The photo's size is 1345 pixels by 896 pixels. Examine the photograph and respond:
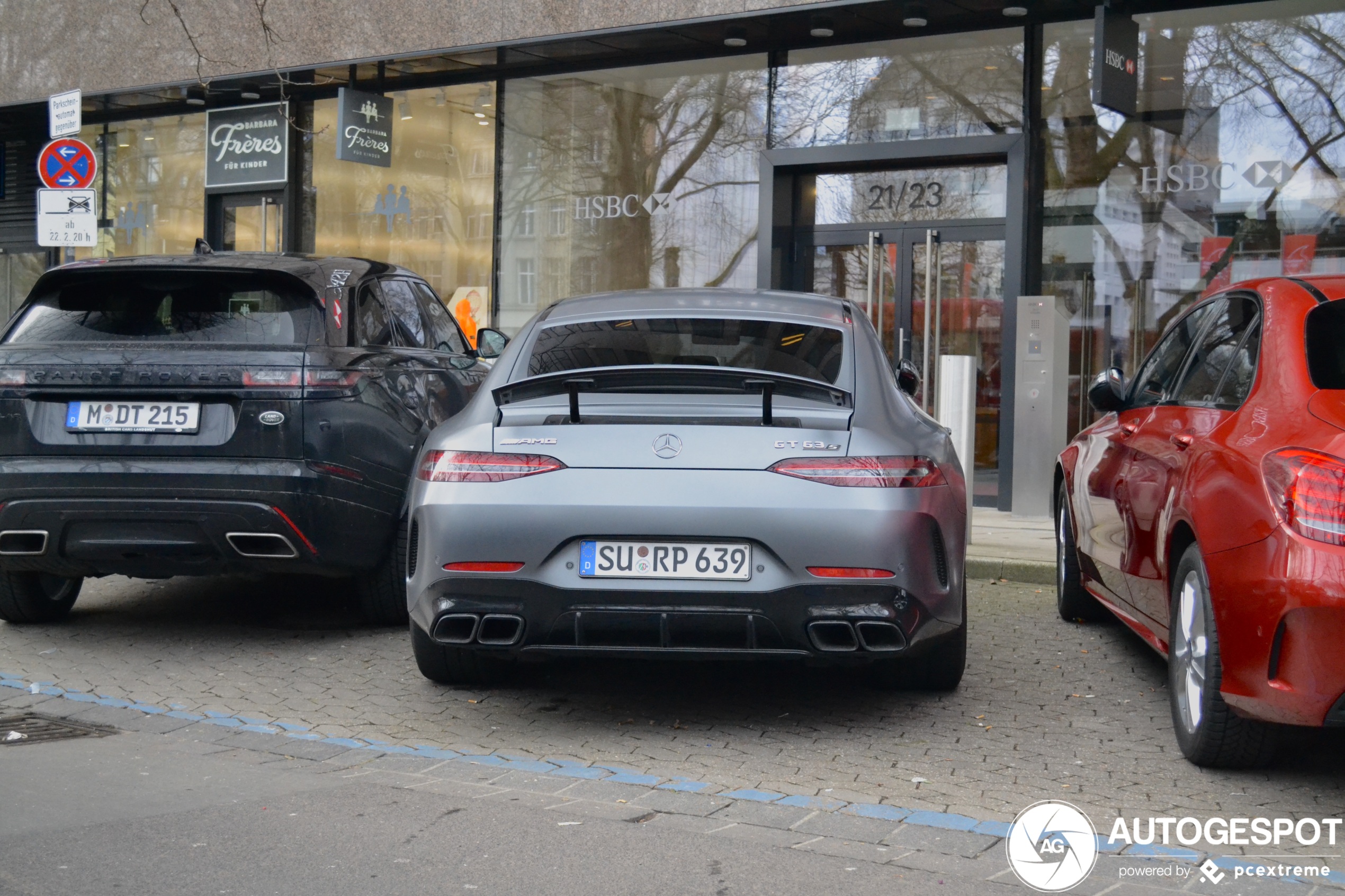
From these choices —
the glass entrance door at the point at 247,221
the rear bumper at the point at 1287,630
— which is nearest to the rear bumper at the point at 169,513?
the rear bumper at the point at 1287,630

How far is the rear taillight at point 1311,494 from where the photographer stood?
3814 millimetres

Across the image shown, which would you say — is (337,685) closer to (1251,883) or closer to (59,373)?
(59,373)

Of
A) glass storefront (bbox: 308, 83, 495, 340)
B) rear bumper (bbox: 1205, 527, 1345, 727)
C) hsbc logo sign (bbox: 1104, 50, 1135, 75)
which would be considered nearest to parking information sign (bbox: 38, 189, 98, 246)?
glass storefront (bbox: 308, 83, 495, 340)

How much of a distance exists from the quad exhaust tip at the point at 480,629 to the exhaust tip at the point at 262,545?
1581mm

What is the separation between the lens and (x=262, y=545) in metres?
6.18

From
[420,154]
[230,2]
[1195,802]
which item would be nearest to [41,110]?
[230,2]

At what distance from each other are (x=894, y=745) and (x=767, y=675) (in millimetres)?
1163

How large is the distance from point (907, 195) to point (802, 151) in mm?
1054

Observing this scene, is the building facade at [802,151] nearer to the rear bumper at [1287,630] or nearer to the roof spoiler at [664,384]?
the roof spoiler at [664,384]

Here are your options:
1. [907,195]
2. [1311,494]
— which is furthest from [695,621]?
[907,195]

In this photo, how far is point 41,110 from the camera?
18.5 metres

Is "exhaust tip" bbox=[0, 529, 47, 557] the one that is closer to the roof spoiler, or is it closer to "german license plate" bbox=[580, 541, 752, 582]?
the roof spoiler

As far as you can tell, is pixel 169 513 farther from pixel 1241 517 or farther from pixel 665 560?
pixel 1241 517

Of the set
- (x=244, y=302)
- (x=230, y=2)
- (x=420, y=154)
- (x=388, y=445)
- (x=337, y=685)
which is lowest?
(x=337, y=685)
